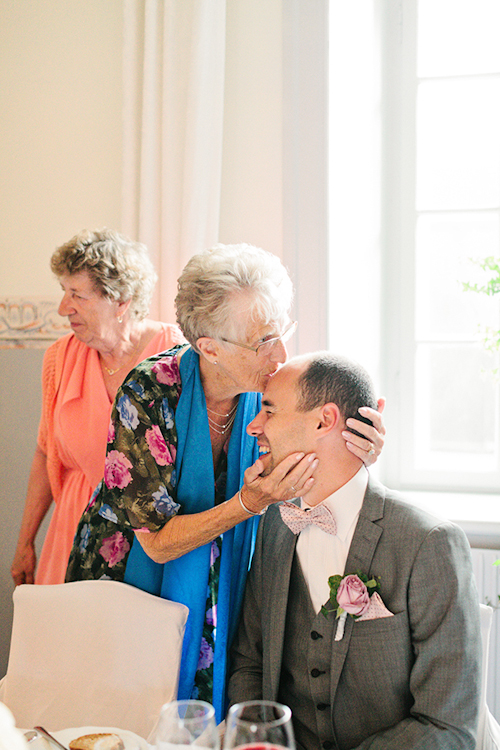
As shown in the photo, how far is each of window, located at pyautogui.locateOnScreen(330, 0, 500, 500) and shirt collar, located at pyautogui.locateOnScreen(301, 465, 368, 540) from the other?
1.22 meters

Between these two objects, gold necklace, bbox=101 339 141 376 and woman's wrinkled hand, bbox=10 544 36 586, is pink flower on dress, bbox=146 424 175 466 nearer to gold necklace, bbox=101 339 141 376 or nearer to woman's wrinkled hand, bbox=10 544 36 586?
gold necklace, bbox=101 339 141 376

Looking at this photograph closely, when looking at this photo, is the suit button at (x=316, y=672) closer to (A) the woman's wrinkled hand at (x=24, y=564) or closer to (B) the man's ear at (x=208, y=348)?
(B) the man's ear at (x=208, y=348)

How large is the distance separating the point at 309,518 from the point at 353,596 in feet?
0.73

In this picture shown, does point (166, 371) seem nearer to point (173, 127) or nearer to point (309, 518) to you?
point (309, 518)

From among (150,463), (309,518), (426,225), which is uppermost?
(426,225)

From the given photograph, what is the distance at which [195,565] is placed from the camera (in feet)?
5.59

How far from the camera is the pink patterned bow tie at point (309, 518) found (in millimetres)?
1479

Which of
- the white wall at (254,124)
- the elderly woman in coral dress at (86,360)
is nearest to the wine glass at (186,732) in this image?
the elderly woman in coral dress at (86,360)

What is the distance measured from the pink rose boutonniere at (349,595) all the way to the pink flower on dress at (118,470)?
1.98 ft

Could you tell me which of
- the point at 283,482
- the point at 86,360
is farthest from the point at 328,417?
the point at 86,360

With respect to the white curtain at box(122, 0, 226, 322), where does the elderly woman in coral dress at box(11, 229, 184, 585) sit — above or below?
below

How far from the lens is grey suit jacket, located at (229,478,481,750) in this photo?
1.26 metres

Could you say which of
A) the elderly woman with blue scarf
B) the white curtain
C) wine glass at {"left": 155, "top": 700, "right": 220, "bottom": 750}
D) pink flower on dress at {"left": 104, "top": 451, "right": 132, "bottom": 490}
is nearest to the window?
the white curtain

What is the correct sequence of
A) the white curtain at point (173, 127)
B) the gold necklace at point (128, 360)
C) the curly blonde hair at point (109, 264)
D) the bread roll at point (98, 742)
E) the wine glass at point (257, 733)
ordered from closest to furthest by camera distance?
the wine glass at point (257, 733), the bread roll at point (98, 742), the curly blonde hair at point (109, 264), the gold necklace at point (128, 360), the white curtain at point (173, 127)
